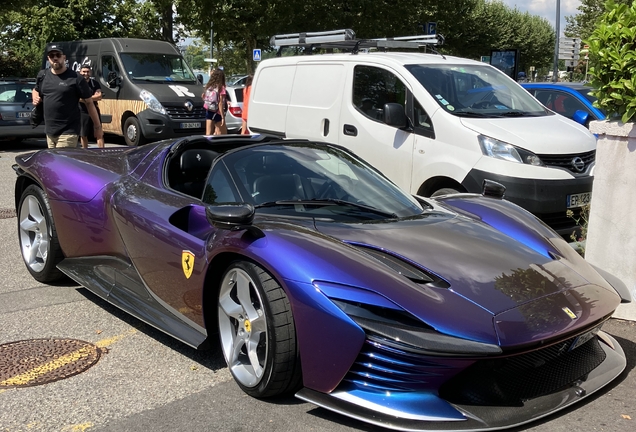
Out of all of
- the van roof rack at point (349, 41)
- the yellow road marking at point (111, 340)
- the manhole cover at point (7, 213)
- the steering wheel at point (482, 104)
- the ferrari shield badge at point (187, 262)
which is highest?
the van roof rack at point (349, 41)

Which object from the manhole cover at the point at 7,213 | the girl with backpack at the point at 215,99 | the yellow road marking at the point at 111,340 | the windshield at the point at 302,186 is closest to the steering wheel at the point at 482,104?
the windshield at the point at 302,186

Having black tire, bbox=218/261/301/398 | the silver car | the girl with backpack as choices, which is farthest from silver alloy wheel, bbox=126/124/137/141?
black tire, bbox=218/261/301/398

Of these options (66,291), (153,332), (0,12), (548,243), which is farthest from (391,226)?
(0,12)

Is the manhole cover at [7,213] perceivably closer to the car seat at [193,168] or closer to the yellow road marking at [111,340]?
the car seat at [193,168]

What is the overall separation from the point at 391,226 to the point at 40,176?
9.60 feet

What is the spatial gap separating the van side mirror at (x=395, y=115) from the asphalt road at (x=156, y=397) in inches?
125

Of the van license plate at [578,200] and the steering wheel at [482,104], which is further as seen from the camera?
the steering wheel at [482,104]

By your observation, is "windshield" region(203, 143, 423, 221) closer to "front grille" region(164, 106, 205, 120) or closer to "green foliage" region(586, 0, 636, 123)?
"green foliage" region(586, 0, 636, 123)

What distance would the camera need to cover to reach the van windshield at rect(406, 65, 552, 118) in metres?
7.04

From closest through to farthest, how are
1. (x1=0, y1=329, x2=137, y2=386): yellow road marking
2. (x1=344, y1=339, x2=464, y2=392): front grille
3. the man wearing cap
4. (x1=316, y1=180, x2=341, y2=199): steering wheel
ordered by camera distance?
(x1=344, y1=339, x2=464, y2=392): front grille, (x1=0, y1=329, x2=137, y2=386): yellow road marking, (x1=316, y1=180, x2=341, y2=199): steering wheel, the man wearing cap

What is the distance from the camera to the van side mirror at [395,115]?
23.0ft

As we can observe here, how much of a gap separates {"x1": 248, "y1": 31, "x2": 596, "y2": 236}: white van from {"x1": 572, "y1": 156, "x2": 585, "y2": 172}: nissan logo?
0.01 metres

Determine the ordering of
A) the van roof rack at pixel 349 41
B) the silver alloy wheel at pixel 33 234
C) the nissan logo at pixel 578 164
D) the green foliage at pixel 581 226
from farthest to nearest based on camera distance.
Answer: the van roof rack at pixel 349 41 < the nissan logo at pixel 578 164 < the green foliage at pixel 581 226 < the silver alloy wheel at pixel 33 234

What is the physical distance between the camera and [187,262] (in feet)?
12.2
